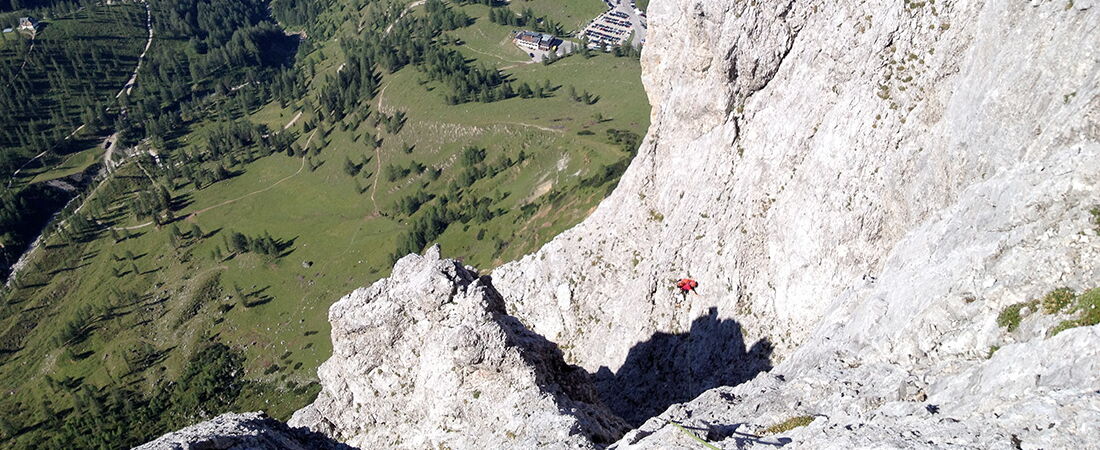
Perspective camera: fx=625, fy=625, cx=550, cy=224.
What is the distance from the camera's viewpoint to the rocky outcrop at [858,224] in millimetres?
27875

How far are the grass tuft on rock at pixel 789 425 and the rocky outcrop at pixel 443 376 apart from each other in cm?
1080

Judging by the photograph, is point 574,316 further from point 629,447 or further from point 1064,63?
point 1064,63

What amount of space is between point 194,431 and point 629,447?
82.7 feet

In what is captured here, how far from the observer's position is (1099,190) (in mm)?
29250

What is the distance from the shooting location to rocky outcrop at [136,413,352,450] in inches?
1340

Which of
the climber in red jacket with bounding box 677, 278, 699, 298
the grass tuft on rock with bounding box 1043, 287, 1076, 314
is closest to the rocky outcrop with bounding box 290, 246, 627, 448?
the climber in red jacket with bounding box 677, 278, 699, 298

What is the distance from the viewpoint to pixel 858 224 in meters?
52.0

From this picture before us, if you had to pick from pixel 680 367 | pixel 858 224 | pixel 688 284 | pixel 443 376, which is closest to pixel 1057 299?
pixel 858 224

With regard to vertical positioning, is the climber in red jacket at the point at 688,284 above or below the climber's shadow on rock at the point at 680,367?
above

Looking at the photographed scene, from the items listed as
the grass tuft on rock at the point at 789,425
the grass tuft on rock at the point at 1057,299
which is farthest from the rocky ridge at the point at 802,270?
the grass tuft on rock at the point at 789,425

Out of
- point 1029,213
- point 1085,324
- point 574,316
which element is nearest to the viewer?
point 1085,324

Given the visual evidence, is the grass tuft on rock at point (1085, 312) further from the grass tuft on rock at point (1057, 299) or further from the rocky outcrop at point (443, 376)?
the rocky outcrop at point (443, 376)

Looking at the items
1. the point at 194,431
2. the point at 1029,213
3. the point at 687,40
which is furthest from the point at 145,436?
the point at 1029,213

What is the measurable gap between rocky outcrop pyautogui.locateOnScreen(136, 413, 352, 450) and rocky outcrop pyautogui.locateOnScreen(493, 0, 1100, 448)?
22326 mm
